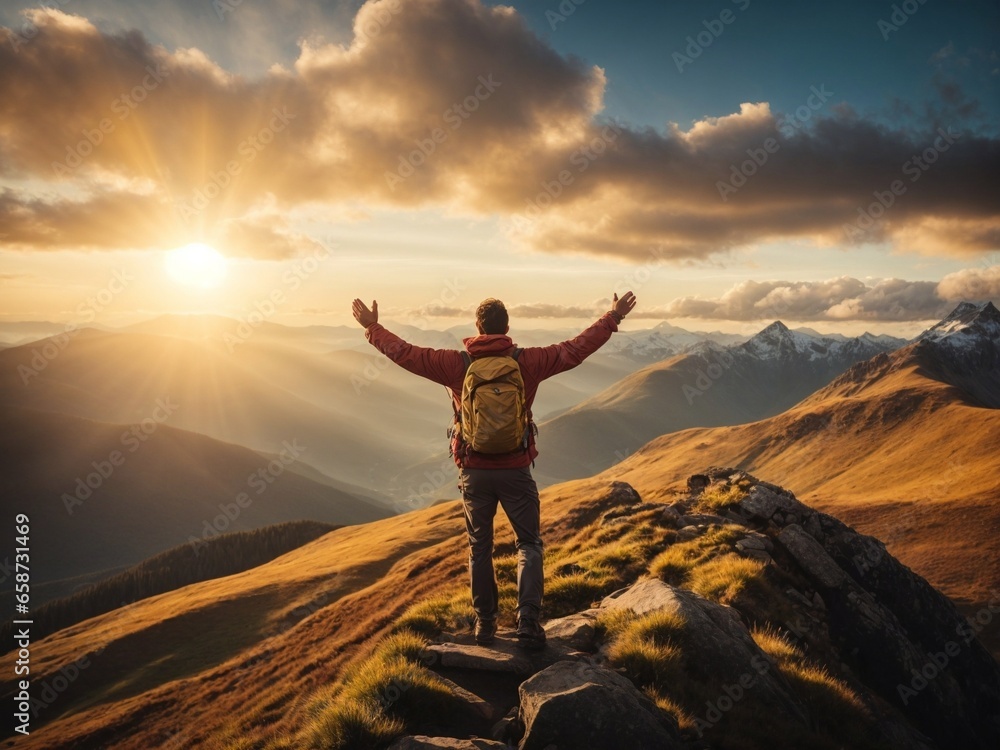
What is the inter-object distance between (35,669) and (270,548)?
270ft

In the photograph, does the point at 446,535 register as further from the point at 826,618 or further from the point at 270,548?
the point at 270,548

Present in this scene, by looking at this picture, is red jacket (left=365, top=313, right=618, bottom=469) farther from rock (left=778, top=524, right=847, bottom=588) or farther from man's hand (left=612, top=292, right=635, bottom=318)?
rock (left=778, top=524, right=847, bottom=588)

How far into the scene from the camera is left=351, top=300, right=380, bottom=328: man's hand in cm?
1068

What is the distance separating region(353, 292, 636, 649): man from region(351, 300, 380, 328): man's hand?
0.73 m

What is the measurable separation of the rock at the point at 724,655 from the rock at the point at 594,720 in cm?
194

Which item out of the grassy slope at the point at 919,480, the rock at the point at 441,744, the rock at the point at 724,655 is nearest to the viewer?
the rock at the point at 441,744

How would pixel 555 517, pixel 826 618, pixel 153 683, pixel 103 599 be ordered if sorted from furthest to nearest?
pixel 103 599, pixel 153 683, pixel 555 517, pixel 826 618

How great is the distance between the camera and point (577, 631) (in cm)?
982

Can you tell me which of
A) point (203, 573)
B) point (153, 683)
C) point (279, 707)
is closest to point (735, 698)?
point (279, 707)

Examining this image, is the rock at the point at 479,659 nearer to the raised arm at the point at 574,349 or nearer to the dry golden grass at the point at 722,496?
the raised arm at the point at 574,349

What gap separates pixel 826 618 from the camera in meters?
13.3

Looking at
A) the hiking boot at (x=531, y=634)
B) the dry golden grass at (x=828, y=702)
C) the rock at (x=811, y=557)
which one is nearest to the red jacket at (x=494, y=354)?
the hiking boot at (x=531, y=634)

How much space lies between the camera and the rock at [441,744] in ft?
20.5

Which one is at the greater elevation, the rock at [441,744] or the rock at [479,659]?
the rock at [441,744]
